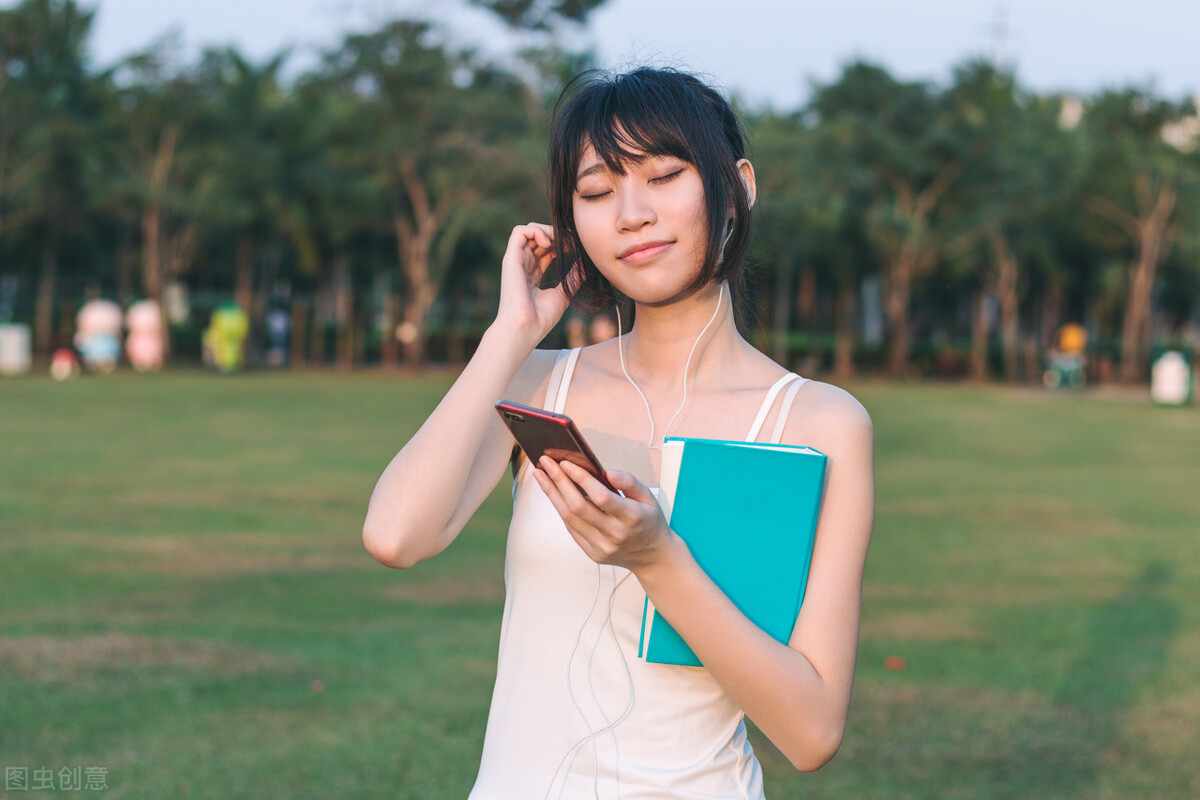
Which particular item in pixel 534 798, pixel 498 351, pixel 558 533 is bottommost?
pixel 534 798

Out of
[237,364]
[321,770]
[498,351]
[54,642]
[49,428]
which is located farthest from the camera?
[237,364]

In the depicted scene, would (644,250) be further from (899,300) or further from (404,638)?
(899,300)

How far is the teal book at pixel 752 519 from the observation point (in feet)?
5.88

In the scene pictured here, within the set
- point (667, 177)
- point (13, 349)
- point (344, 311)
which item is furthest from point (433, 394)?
point (667, 177)

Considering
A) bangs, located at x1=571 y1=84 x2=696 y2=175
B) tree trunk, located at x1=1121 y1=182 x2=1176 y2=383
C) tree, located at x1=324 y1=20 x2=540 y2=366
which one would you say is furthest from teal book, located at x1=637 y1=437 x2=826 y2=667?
tree trunk, located at x1=1121 y1=182 x2=1176 y2=383

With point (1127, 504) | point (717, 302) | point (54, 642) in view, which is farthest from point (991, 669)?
point (1127, 504)

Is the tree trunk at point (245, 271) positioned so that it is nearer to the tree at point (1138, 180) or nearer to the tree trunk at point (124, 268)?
the tree trunk at point (124, 268)

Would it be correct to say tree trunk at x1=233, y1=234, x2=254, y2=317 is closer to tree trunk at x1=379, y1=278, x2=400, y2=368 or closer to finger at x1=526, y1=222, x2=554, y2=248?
tree trunk at x1=379, y1=278, x2=400, y2=368

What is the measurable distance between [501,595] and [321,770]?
10.1 feet

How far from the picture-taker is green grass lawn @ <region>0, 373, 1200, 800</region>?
16.3ft

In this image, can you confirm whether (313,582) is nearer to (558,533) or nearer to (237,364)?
(558,533)

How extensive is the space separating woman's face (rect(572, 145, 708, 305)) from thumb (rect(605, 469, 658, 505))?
44 cm

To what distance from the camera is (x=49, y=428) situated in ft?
55.0

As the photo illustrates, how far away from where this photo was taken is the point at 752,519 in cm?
180
